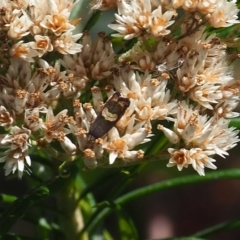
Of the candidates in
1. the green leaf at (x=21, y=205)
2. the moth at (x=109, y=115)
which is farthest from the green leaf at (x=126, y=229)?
the moth at (x=109, y=115)

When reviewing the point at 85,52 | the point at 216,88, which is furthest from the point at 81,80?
the point at 216,88

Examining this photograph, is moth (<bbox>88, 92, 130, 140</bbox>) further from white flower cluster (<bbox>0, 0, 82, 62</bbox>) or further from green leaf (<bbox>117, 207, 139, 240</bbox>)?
green leaf (<bbox>117, 207, 139, 240</bbox>)

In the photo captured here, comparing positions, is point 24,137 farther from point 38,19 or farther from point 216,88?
point 216,88

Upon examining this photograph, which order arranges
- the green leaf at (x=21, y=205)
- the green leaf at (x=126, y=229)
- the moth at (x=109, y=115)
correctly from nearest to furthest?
1. the moth at (x=109, y=115)
2. the green leaf at (x=21, y=205)
3. the green leaf at (x=126, y=229)

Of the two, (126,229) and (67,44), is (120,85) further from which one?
(126,229)

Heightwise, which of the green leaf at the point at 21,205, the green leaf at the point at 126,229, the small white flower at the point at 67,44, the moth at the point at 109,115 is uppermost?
the small white flower at the point at 67,44

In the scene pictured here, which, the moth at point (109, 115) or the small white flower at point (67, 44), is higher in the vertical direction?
the small white flower at point (67, 44)

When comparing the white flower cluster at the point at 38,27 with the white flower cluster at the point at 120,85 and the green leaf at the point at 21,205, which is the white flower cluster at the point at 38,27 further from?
the green leaf at the point at 21,205

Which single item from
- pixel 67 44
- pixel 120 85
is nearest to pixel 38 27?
pixel 67 44
